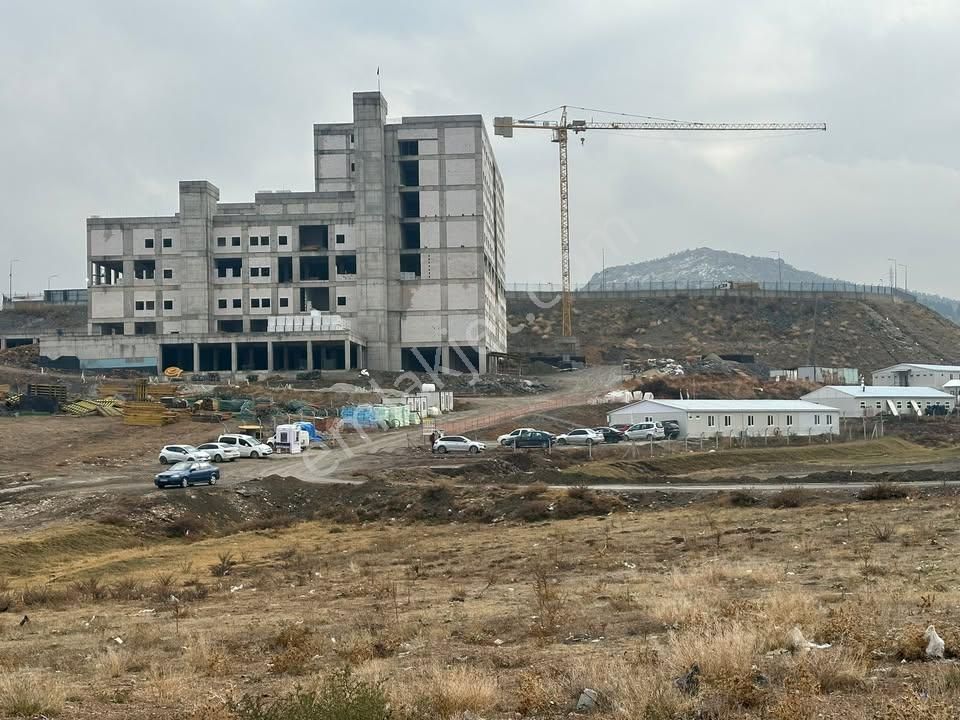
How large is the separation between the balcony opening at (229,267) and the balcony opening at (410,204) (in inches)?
802

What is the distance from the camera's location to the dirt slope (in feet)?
539

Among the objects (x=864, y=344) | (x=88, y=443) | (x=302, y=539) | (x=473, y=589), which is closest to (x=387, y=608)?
(x=473, y=589)

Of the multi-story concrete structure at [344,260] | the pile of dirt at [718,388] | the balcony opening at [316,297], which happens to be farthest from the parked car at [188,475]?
the balcony opening at [316,297]

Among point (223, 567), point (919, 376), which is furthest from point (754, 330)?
point (223, 567)

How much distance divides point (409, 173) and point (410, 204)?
378 cm

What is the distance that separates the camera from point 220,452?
66688 millimetres

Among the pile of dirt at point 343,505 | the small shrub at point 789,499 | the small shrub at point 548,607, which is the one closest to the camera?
the small shrub at point 548,607

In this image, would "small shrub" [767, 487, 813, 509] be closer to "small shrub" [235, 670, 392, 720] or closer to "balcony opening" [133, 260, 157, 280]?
"small shrub" [235, 670, 392, 720]

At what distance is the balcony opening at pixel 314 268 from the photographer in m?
130

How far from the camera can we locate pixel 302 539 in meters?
43.2

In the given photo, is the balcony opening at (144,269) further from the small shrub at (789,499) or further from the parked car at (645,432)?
the small shrub at (789,499)

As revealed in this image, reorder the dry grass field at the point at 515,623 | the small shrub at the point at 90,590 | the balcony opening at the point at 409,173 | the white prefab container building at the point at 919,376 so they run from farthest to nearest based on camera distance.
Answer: the balcony opening at the point at 409,173 → the white prefab container building at the point at 919,376 → the small shrub at the point at 90,590 → the dry grass field at the point at 515,623

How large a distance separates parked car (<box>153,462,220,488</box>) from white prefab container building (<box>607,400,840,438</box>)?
1480 inches

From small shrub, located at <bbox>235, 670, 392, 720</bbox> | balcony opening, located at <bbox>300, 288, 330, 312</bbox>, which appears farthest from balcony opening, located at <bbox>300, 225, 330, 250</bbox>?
small shrub, located at <bbox>235, 670, 392, 720</bbox>
